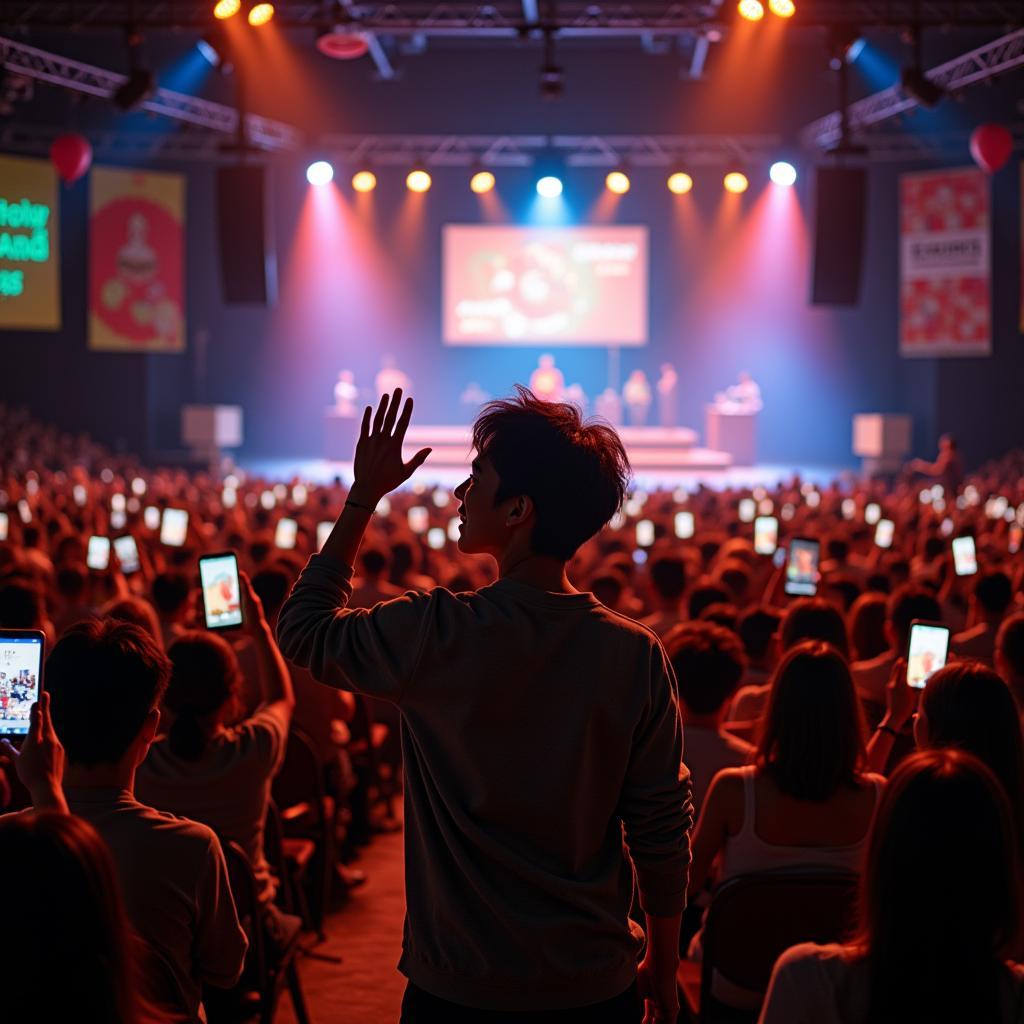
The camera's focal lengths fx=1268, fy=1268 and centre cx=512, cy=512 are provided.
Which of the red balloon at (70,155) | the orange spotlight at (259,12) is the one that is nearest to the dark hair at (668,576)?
the orange spotlight at (259,12)

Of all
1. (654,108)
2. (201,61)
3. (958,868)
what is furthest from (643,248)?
(958,868)

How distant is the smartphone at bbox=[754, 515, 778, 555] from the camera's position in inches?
271

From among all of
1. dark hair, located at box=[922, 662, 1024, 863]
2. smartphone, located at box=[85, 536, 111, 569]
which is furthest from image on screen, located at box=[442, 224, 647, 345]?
dark hair, located at box=[922, 662, 1024, 863]

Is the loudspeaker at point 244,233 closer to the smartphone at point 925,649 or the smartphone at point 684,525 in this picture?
the smartphone at point 684,525

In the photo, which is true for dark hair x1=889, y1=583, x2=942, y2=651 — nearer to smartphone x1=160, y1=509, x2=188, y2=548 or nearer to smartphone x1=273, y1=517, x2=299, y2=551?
smartphone x1=273, y1=517, x2=299, y2=551

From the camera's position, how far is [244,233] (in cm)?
1152

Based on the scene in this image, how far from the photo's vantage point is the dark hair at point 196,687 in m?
2.78

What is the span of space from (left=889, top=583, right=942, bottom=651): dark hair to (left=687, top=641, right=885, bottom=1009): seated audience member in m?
1.88

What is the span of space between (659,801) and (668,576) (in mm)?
3798

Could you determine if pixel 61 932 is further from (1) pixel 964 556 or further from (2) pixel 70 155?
(2) pixel 70 155

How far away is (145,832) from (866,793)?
1.49 m

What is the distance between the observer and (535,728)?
171 cm

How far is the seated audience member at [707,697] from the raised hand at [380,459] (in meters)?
1.58

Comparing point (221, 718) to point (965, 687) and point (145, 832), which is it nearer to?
point (145, 832)
